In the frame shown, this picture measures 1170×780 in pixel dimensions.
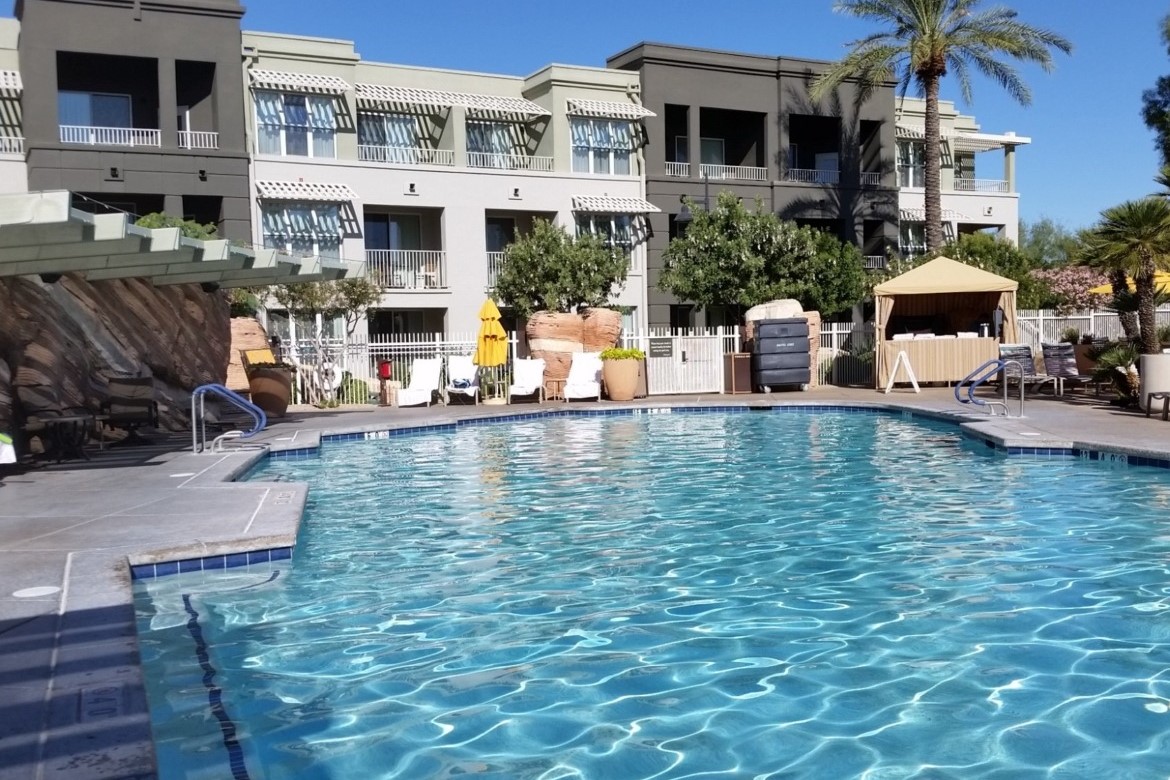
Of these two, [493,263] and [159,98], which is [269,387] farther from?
[493,263]

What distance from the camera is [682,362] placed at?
2336 centimetres

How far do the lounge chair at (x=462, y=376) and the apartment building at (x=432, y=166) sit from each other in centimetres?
633

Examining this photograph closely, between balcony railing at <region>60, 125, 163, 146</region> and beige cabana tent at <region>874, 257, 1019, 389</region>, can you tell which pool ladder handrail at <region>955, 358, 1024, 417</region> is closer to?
beige cabana tent at <region>874, 257, 1019, 389</region>

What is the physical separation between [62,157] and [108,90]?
3.38m

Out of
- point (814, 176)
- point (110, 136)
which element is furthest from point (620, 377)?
point (814, 176)

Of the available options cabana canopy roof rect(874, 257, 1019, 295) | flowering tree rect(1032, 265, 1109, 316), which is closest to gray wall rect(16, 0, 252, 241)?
cabana canopy roof rect(874, 257, 1019, 295)

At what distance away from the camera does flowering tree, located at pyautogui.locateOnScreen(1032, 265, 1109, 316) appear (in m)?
30.7

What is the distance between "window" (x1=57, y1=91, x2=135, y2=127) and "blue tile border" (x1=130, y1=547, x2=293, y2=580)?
24.3 meters

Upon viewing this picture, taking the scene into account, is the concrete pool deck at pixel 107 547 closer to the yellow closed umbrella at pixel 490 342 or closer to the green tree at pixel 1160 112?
the yellow closed umbrella at pixel 490 342

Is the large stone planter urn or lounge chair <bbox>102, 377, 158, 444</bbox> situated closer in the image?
lounge chair <bbox>102, 377, 158, 444</bbox>

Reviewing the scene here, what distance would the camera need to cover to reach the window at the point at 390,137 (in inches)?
1185

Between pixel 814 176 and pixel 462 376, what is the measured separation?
766 inches

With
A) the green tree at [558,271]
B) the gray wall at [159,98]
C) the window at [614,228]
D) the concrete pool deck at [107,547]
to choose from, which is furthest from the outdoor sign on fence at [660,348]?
the gray wall at [159,98]

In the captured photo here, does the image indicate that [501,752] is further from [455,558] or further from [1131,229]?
[1131,229]
